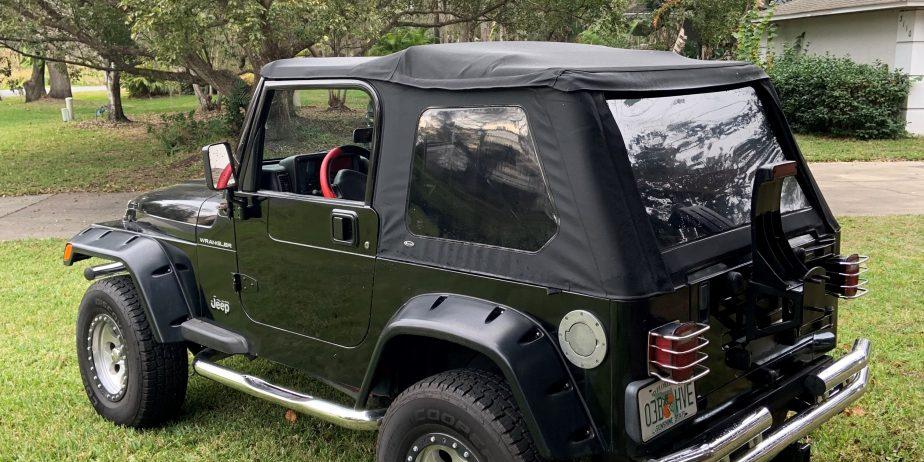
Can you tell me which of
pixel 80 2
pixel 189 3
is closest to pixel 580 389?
pixel 189 3

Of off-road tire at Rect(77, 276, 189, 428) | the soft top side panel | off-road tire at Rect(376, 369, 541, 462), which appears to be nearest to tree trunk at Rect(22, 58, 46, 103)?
off-road tire at Rect(77, 276, 189, 428)

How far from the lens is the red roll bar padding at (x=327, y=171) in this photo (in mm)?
3816

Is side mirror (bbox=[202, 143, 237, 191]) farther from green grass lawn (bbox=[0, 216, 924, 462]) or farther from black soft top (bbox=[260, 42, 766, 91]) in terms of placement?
green grass lawn (bbox=[0, 216, 924, 462])

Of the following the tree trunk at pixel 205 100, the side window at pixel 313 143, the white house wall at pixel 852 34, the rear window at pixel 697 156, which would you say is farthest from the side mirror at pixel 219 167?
the tree trunk at pixel 205 100

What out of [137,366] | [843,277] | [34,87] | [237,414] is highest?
[34,87]

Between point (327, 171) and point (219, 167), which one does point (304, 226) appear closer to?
point (327, 171)

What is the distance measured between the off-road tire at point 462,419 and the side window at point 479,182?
520mm

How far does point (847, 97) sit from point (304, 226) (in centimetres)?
1567

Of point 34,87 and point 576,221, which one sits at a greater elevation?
point 34,87

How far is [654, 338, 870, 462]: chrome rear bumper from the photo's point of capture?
9.05 ft

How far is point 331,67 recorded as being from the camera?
3.62 meters

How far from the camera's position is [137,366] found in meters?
4.17

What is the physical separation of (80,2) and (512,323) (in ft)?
39.4

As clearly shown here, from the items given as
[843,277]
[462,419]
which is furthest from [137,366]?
[843,277]
